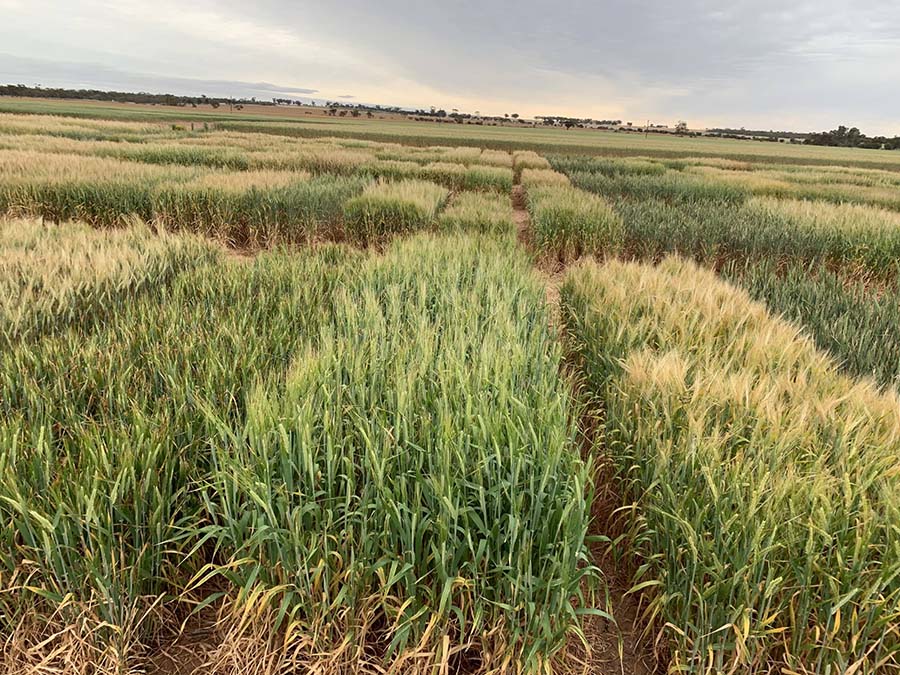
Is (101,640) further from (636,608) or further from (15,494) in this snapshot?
(636,608)

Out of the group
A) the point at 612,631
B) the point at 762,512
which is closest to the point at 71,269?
the point at 612,631

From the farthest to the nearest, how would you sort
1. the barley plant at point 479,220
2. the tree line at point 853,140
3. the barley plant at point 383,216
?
the tree line at point 853,140, the barley plant at point 383,216, the barley plant at point 479,220

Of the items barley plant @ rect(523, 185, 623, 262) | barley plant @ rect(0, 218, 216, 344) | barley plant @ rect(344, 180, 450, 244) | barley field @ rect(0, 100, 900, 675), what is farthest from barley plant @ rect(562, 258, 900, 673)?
barley plant @ rect(344, 180, 450, 244)

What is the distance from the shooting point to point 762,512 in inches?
57.8

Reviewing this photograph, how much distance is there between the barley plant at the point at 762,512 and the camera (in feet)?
4.34

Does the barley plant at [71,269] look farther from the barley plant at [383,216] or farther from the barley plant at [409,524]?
the barley plant at [383,216]

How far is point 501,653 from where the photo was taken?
53.1 inches

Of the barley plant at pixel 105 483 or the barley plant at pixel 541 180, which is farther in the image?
the barley plant at pixel 541 180

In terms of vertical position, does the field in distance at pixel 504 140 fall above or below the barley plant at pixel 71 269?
above

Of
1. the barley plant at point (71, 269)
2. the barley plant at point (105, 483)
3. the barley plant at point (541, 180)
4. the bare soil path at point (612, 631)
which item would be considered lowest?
the bare soil path at point (612, 631)

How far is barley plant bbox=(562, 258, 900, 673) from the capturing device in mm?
1324

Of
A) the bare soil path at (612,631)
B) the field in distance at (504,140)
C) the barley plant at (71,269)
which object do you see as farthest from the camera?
the field in distance at (504,140)

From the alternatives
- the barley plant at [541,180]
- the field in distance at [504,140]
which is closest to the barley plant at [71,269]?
the barley plant at [541,180]

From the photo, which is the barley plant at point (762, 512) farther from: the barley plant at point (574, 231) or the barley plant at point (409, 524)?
the barley plant at point (574, 231)
